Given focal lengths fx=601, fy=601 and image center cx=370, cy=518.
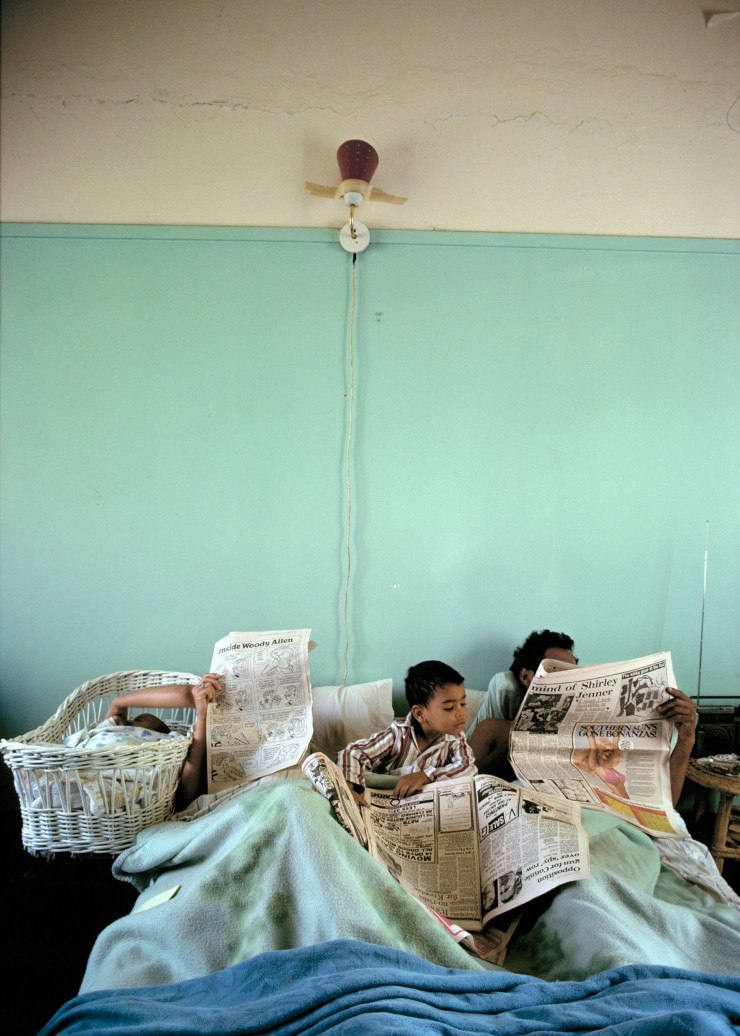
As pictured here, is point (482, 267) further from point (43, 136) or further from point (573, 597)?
point (43, 136)

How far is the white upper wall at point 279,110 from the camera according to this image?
1.92 metres

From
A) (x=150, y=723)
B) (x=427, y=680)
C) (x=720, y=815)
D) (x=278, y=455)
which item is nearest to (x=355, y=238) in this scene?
(x=278, y=455)

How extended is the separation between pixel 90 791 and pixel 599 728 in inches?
46.3

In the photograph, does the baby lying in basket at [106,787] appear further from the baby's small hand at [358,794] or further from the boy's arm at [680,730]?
the boy's arm at [680,730]

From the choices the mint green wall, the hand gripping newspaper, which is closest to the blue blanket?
the hand gripping newspaper

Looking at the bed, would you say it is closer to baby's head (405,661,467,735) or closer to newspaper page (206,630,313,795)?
newspaper page (206,630,313,795)

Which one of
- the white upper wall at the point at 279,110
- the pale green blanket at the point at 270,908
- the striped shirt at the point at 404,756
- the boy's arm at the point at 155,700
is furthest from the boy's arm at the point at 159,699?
→ the white upper wall at the point at 279,110

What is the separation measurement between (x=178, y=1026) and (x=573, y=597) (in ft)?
5.15

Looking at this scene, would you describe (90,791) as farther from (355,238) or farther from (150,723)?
(355,238)

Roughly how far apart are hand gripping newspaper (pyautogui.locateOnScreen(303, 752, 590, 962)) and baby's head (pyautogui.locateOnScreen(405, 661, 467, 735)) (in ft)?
0.59

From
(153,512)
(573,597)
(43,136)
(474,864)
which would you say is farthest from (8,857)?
(43,136)

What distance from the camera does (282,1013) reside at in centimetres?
71

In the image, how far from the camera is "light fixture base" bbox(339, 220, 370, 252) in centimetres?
188

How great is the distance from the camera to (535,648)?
1.73 metres
